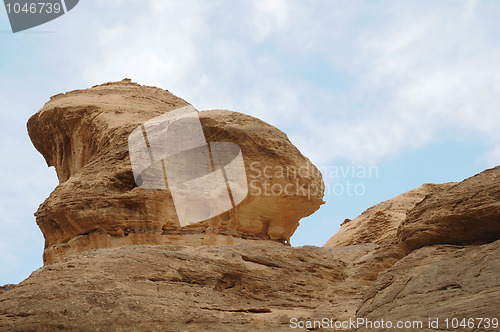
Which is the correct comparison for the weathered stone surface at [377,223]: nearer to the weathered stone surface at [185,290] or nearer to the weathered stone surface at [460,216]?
the weathered stone surface at [185,290]

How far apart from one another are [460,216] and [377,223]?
1471 cm

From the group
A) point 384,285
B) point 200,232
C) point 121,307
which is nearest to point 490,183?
point 384,285

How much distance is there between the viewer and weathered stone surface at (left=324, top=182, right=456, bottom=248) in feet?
79.2

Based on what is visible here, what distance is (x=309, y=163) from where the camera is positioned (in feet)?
64.1

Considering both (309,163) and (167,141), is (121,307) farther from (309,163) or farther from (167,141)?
(309,163)

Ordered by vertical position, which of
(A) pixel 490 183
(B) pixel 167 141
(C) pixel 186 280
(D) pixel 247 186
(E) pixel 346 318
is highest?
(B) pixel 167 141

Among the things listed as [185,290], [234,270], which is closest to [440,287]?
[234,270]

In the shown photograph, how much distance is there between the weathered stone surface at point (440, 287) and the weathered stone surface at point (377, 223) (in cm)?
1248

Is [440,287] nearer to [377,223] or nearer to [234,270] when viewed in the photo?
[234,270]

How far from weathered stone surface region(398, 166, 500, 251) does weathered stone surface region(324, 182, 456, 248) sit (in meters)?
11.4

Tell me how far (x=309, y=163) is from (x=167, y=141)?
4278 mm

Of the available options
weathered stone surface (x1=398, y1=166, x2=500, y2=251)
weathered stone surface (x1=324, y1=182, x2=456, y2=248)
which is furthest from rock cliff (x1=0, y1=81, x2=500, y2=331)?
weathered stone surface (x1=324, y1=182, x2=456, y2=248)

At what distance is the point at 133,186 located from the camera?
17.5 metres

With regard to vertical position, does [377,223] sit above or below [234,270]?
above
